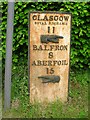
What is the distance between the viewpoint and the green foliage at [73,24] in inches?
264

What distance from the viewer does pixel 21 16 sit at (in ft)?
22.1

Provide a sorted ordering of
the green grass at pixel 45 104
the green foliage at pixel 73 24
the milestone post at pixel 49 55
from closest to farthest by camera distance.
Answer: the green grass at pixel 45 104 → the milestone post at pixel 49 55 → the green foliage at pixel 73 24

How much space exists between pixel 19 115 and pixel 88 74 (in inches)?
77.6

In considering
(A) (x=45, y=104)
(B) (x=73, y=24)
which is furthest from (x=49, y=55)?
(B) (x=73, y=24)

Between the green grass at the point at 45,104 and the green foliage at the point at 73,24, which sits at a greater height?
the green foliage at the point at 73,24

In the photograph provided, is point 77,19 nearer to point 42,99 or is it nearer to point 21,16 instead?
point 21,16

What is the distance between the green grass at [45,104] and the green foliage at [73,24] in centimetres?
36

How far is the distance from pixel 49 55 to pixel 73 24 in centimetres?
108

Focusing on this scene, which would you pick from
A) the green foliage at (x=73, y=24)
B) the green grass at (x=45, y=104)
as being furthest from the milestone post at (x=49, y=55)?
the green foliage at (x=73, y=24)

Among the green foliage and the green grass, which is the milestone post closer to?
the green grass

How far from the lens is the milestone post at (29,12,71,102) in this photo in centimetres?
585

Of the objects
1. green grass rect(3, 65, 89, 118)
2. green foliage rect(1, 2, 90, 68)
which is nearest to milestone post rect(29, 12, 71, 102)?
green grass rect(3, 65, 89, 118)

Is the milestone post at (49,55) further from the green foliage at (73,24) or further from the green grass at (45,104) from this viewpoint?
the green foliage at (73,24)

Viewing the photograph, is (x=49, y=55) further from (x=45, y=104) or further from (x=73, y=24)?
(x=73, y=24)
